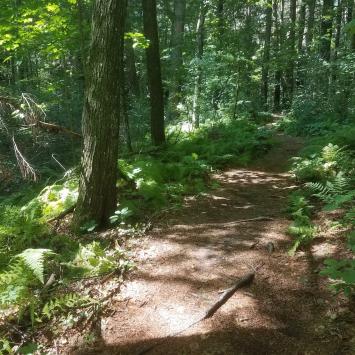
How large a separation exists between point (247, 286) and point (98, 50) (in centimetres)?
400

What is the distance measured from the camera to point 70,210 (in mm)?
6457

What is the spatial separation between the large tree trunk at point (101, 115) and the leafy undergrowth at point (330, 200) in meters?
2.97

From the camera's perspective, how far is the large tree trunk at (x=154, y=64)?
385 inches

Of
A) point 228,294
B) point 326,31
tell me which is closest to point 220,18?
point 326,31

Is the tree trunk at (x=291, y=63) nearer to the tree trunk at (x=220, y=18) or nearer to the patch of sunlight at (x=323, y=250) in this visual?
the tree trunk at (x=220, y=18)

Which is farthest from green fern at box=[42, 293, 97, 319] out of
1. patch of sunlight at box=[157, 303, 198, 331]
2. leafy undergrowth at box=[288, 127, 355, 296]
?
leafy undergrowth at box=[288, 127, 355, 296]

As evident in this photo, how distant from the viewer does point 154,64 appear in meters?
10.0

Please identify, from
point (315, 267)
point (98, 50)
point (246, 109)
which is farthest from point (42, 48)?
point (246, 109)

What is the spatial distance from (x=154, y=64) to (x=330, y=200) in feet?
21.7

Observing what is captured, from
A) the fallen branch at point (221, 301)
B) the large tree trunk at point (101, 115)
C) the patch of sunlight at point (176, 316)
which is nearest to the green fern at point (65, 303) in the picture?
the patch of sunlight at point (176, 316)

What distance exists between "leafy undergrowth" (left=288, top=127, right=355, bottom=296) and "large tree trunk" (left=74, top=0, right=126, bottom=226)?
297cm

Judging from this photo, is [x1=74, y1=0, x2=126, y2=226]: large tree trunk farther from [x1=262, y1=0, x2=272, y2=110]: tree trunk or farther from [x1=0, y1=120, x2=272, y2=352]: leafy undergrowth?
[x1=262, y1=0, x2=272, y2=110]: tree trunk

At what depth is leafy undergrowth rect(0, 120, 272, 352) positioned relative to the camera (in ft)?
13.5

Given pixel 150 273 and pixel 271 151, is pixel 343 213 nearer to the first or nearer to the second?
pixel 150 273
